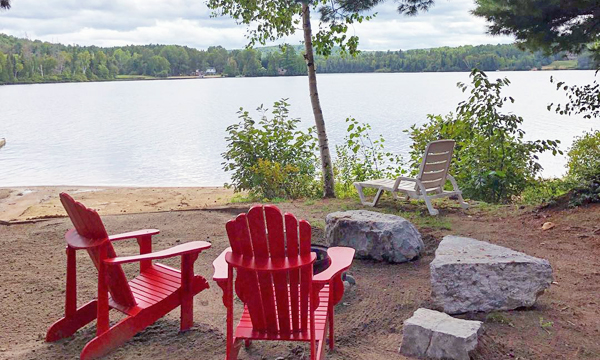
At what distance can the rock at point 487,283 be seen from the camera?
3822 millimetres

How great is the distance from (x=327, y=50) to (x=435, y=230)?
10.9ft

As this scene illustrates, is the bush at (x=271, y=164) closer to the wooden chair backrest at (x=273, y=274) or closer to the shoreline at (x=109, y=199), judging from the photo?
the shoreline at (x=109, y=199)

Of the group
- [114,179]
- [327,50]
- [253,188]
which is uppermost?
[327,50]

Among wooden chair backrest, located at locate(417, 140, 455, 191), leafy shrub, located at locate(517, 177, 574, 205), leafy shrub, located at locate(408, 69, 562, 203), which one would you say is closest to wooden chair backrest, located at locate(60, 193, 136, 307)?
wooden chair backrest, located at locate(417, 140, 455, 191)

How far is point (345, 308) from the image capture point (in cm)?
412

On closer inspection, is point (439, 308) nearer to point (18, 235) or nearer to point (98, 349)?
point (98, 349)

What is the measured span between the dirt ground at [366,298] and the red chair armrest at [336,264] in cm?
56

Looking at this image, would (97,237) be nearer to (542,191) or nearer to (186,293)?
(186,293)

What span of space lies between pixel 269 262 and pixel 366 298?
5.42 feet

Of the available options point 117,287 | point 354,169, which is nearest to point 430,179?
point 354,169

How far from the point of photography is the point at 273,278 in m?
2.94

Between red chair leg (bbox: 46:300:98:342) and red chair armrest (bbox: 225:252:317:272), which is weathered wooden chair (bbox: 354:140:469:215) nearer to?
red chair leg (bbox: 46:300:98:342)

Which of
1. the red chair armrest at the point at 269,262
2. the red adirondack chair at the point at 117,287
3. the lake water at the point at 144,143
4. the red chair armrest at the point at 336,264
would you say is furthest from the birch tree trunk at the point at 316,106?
the lake water at the point at 144,143

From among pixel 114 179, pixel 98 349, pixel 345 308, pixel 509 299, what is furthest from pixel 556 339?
pixel 114 179
